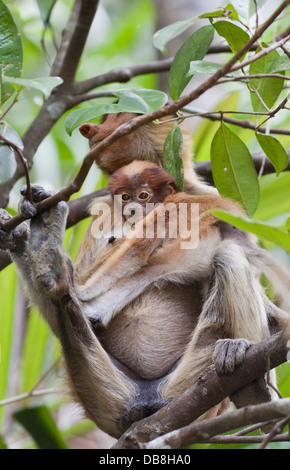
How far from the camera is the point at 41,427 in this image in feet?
12.3

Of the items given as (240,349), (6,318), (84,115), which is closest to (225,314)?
(240,349)

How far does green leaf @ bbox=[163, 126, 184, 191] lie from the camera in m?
2.66

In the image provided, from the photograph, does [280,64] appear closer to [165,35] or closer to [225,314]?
[165,35]

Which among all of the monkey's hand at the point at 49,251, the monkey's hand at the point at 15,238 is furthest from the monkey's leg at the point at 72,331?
the monkey's hand at the point at 15,238

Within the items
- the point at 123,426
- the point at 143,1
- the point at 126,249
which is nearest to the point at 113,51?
the point at 143,1

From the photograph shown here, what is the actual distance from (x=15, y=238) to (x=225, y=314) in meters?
1.03

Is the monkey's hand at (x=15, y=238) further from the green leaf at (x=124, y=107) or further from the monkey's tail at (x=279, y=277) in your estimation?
the monkey's tail at (x=279, y=277)

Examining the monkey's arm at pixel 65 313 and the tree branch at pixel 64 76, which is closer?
the monkey's arm at pixel 65 313

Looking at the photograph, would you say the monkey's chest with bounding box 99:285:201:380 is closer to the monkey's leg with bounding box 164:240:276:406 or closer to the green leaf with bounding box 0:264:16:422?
the monkey's leg with bounding box 164:240:276:406

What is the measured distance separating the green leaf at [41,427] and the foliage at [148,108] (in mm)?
12

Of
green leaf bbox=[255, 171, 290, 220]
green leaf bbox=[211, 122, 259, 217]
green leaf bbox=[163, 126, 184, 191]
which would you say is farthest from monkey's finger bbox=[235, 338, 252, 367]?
green leaf bbox=[255, 171, 290, 220]

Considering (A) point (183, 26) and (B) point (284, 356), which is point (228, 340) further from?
(A) point (183, 26)

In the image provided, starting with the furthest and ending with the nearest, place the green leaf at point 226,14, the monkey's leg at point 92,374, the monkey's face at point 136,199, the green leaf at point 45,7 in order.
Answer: the green leaf at point 45,7, the monkey's face at point 136,199, the monkey's leg at point 92,374, the green leaf at point 226,14

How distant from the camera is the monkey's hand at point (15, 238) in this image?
9.72ft
